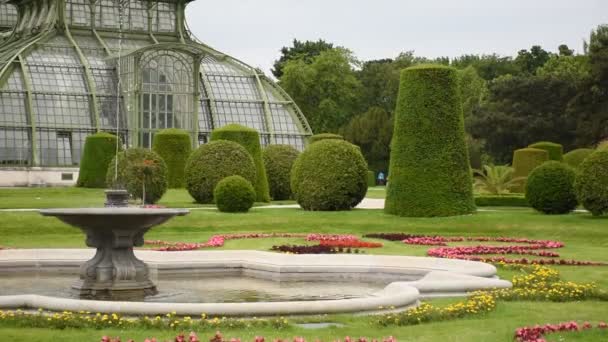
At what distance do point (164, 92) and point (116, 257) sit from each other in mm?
39523

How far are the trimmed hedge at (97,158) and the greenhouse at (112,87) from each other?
7076mm

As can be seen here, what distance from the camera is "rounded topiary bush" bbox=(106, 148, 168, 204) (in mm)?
34000

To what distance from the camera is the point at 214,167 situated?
117 ft

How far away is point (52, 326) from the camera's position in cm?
1187

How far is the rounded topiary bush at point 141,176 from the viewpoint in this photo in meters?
34.0

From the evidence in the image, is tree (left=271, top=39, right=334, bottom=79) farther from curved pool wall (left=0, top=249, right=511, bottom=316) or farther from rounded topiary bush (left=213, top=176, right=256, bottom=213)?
curved pool wall (left=0, top=249, right=511, bottom=316)

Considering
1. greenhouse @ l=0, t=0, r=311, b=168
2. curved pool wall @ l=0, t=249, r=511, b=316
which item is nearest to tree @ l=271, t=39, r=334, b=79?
greenhouse @ l=0, t=0, r=311, b=168

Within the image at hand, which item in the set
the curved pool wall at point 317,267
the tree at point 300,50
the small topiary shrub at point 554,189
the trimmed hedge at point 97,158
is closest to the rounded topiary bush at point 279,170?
the trimmed hedge at point 97,158

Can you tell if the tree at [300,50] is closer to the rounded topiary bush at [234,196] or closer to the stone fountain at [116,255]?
the rounded topiary bush at [234,196]

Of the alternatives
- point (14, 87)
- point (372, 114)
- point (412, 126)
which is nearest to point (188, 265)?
point (412, 126)

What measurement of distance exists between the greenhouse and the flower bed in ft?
141

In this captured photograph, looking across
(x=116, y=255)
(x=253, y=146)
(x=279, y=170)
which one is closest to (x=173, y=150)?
(x=279, y=170)

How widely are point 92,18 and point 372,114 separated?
69.0 feet

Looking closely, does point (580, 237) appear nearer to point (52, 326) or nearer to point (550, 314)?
point (550, 314)
